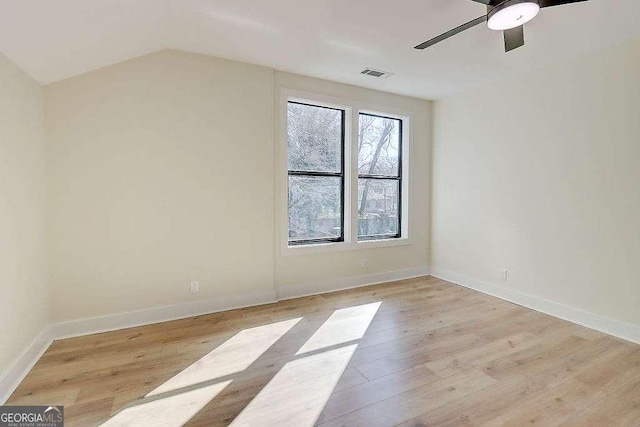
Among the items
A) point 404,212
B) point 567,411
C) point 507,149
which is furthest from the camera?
point 404,212

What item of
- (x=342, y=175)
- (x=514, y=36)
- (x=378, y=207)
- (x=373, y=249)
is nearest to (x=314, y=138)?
(x=342, y=175)

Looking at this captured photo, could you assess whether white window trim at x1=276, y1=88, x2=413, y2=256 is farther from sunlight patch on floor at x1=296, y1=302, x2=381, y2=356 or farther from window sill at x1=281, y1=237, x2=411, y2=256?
sunlight patch on floor at x1=296, y1=302, x2=381, y2=356

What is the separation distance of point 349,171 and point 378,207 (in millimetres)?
812

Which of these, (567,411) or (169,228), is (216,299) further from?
(567,411)

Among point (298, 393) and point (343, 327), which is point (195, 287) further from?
point (298, 393)

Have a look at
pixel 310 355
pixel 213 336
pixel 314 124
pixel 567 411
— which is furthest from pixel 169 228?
pixel 567 411

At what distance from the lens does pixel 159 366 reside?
7.77 ft

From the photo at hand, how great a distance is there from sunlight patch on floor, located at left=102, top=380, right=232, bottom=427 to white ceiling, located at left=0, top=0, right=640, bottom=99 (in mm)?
2339

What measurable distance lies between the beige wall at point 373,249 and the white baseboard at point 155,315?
15.8 inches

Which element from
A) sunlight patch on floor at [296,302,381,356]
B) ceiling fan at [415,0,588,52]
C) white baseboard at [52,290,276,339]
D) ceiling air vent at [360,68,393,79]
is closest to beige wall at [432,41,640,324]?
ceiling air vent at [360,68,393,79]

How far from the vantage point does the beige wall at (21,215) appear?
6.75 ft

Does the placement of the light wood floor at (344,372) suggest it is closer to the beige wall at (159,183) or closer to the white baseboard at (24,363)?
the white baseboard at (24,363)

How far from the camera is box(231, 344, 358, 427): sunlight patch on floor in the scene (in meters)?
1.82

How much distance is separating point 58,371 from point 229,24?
297cm
